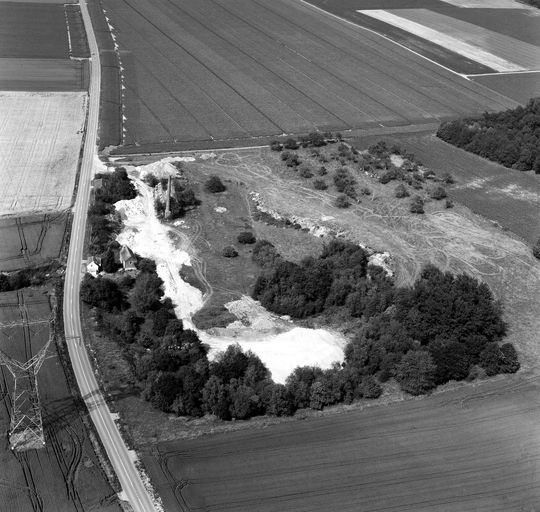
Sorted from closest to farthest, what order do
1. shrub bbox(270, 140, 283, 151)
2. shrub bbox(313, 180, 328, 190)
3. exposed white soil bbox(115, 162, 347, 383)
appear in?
exposed white soil bbox(115, 162, 347, 383) < shrub bbox(313, 180, 328, 190) < shrub bbox(270, 140, 283, 151)

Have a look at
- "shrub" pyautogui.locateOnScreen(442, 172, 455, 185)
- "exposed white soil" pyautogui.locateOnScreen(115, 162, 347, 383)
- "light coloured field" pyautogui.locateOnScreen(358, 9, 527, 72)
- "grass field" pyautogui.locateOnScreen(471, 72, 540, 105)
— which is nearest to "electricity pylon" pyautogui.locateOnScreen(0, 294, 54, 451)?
"exposed white soil" pyautogui.locateOnScreen(115, 162, 347, 383)

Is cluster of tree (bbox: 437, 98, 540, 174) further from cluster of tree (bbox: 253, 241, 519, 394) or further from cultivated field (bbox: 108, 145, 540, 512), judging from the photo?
cultivated field (bbox: 108, 145, 540, 512)

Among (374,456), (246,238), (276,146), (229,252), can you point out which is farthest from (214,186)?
(374,456)

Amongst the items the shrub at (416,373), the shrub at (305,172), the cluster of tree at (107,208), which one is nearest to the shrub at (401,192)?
the shrub at (305,172)

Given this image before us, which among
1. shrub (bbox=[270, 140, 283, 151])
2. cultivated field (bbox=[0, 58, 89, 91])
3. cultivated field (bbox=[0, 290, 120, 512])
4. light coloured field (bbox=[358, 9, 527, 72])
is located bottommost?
cultivated field (bbox=[0, 290, 120, 512])

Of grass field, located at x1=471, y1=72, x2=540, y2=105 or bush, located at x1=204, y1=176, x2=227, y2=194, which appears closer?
bush, located at x1=204, y1=176, x2=227, y2=194

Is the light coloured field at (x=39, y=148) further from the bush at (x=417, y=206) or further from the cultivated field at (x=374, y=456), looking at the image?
the bush at (x=417, y=206)

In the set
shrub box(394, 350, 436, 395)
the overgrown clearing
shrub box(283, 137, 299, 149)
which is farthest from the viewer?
shrub box(283, 137, 299, 149)

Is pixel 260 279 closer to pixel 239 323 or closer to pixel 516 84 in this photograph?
pixel 239 323
